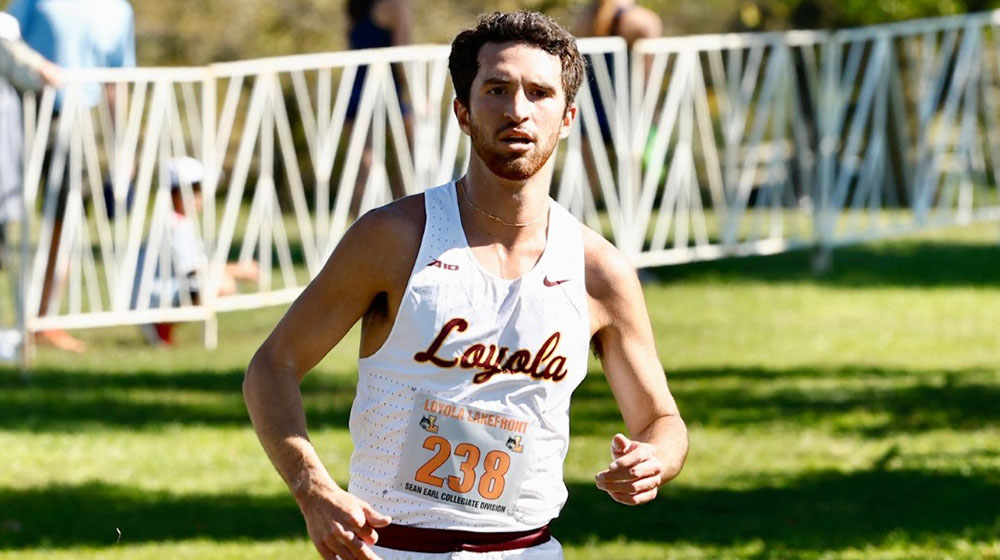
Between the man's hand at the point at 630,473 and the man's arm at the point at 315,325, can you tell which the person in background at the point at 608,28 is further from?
the man's hand at the point at 630,473

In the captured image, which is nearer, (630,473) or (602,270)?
(630,473)

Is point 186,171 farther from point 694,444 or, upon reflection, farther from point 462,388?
point 462,388

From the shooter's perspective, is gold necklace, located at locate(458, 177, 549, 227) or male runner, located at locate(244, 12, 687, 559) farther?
gold necklace, located at locate(458, 177, 549, 227)

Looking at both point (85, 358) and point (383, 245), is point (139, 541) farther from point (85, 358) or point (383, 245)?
point (85, 358)

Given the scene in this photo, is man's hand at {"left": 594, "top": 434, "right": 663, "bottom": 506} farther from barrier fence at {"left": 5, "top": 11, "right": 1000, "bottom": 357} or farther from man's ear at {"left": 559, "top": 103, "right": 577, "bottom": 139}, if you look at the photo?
barrier fence at {"left": 5, "top": 11, "right": 1000, "bottom": 357}

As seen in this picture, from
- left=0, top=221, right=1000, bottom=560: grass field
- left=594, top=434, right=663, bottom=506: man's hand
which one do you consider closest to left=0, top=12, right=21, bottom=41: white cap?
left=0, top=221, right=1000, bottom=560: grass field

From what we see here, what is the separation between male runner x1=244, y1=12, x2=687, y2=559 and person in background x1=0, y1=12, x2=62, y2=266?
20.5ft

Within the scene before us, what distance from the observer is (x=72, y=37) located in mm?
10375

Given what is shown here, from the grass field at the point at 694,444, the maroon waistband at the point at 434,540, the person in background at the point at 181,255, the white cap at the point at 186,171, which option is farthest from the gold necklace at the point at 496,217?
the white cap at the point at 186,171

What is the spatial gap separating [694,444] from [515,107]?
4.97 meters

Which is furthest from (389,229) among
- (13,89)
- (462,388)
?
(13,89)

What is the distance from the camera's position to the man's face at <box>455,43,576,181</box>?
346 centimetres

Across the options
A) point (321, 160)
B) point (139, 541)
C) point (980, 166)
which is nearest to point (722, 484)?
point (139, 541)

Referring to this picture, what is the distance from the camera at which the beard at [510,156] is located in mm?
3486
